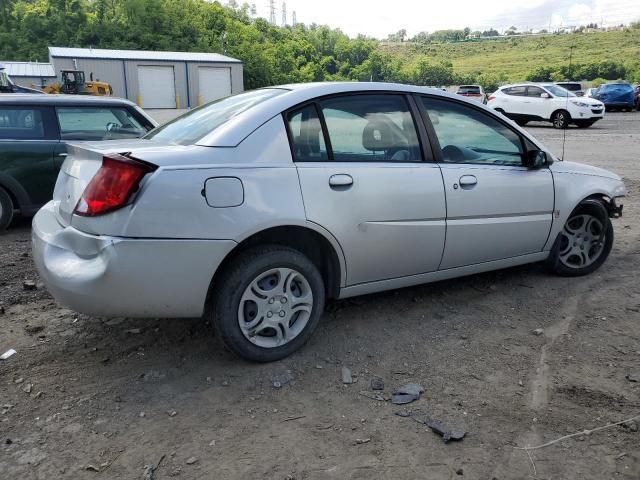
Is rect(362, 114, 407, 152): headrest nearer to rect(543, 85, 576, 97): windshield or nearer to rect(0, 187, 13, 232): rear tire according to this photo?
rect(0, 187, 13, 232): rear tire

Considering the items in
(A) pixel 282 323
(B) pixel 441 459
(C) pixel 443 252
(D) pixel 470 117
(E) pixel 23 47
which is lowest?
(B) pixel 441 459

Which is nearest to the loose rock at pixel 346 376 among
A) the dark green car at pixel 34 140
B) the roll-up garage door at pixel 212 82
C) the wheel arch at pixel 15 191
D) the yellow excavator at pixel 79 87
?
the dark green car at pixel 34 140

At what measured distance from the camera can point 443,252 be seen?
399 centimetres

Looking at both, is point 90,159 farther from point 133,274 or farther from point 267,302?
A: point 267,302

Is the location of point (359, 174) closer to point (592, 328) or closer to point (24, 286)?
point (592, 328)

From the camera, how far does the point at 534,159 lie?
4336 millimetres

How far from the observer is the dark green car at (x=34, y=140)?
6.29m

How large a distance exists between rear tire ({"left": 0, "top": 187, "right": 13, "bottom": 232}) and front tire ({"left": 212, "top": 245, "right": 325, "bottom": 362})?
428cm

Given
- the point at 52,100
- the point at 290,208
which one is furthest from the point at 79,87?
the point at 290,208

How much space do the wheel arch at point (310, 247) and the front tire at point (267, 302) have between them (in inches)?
2.1

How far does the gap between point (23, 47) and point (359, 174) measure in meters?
78.8

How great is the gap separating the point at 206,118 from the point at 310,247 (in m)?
1.09

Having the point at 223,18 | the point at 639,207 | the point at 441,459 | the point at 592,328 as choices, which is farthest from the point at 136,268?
the point at 223,18

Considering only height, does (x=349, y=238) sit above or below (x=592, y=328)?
above
